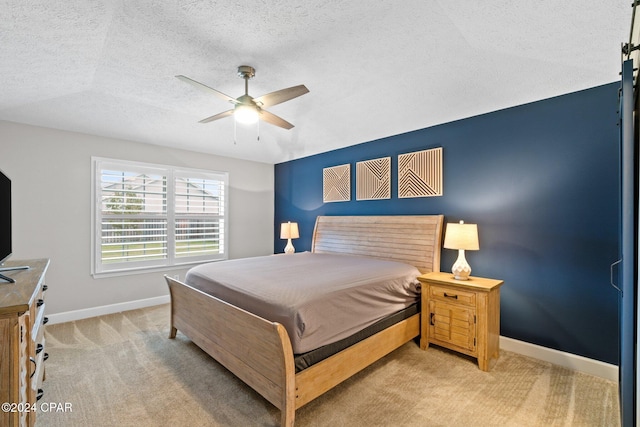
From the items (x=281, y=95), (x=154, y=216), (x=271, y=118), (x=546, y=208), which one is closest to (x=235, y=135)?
(x=271, y=118)

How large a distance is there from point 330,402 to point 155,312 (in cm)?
323

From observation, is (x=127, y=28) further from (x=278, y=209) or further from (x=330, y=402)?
(x=278, y=209)

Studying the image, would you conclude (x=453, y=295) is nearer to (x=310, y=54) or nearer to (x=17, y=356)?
(x=310, y=54)

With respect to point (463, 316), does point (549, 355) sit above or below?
below

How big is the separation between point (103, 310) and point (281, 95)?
4059mm

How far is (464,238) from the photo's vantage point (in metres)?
2.83

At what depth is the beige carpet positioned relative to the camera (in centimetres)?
196

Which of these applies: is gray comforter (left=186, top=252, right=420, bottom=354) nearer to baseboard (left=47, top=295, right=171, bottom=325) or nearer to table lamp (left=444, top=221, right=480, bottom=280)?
table lamp (left=444, top=221, right=480, bottom=280)

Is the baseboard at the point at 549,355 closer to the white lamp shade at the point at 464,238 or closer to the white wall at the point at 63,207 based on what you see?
the white wall at the point at 63,207

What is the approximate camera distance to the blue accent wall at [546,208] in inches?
98.7

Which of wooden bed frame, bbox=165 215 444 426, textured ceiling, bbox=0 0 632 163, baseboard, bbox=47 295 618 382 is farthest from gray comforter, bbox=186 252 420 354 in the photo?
textured ceiling, bbox=0 0 632 163

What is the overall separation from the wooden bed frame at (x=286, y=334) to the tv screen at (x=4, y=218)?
133 cm

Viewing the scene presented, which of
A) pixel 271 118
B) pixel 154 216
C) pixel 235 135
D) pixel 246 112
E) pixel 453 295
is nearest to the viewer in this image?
pixel 246 112

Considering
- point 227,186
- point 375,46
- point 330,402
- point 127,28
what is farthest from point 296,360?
point 227,186
